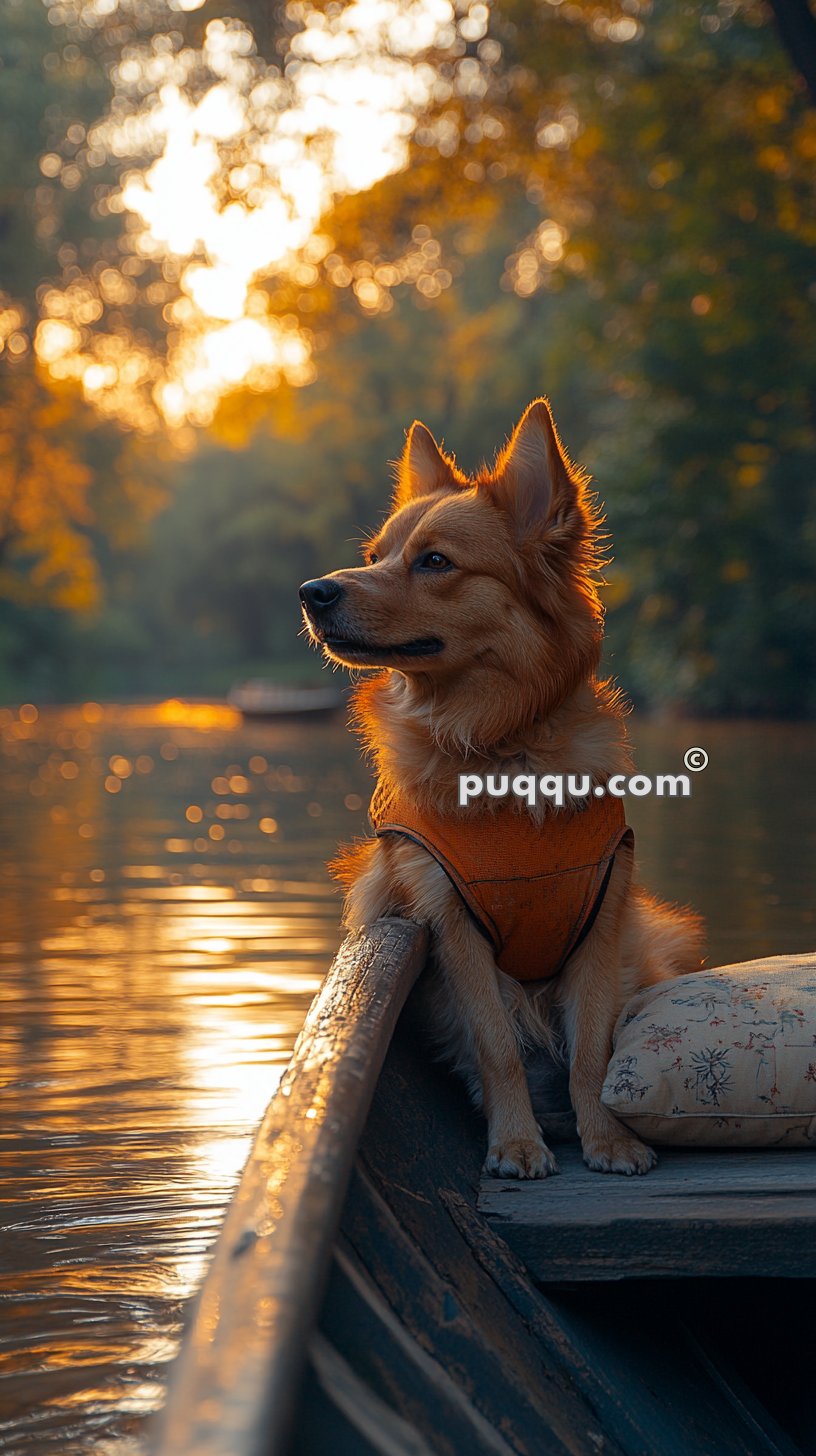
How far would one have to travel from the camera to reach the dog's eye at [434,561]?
12.7 feet

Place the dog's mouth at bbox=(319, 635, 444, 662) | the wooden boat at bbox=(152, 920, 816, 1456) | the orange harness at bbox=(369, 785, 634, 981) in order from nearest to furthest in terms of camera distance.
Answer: the wooden boat at bbox=(152, 920, 816, 1456)
the orange harness at bbox=(369, 785, 634, 981)
the dog's mouth at bbox=(319, 635, 444, 662)

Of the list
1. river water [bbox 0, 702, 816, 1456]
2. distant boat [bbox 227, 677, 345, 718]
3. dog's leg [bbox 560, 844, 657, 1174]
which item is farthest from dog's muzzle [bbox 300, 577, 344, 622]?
distant boat [bbox 227, 677, 345, 718]

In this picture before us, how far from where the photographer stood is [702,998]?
11.8ft

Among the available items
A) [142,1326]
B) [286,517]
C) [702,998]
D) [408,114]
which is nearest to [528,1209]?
[702,998]

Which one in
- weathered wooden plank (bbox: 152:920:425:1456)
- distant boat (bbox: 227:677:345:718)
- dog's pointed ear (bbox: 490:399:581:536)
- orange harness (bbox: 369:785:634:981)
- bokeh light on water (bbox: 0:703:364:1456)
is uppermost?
distant boat (bbox: 227:677:345:718)

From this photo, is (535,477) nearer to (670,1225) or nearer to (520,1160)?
(520,1160)

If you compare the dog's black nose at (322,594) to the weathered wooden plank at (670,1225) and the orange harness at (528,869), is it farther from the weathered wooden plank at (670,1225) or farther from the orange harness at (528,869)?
the weathered wooden plank at (670,1225)

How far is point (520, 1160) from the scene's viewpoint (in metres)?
3.45

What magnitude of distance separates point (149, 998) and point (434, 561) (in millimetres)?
4614

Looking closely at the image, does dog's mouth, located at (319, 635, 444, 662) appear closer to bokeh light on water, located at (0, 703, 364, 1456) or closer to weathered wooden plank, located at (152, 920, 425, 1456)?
weathered wooden plank, located at (152, 920, 425, 1456)

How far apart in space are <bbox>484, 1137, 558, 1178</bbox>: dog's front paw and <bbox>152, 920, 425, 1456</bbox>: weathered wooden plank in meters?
0.43

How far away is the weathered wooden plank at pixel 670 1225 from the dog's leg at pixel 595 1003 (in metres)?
0.33

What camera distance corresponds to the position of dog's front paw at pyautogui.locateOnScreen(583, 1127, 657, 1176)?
3.42 metres

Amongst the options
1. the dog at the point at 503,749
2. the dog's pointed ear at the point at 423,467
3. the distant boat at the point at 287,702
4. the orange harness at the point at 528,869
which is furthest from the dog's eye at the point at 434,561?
the distant boat at the point at 287,702
